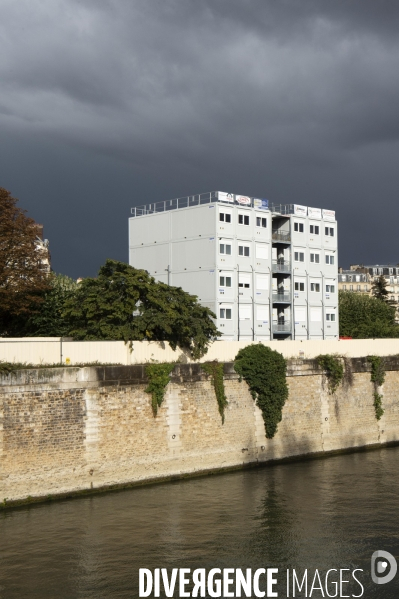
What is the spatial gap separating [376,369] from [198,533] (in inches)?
916

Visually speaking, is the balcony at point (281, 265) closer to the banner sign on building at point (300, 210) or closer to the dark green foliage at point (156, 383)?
the banner sign on building at point (300, 210)

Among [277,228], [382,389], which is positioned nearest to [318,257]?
[277,228]

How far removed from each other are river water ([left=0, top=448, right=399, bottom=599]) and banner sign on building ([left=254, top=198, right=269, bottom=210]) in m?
46.9

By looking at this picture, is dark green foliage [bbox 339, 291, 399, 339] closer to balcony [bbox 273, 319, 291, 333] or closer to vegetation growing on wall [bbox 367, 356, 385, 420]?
balcony [bbox 273, 319, 291, 333]

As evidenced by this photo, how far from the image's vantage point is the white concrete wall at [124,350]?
30297 mm

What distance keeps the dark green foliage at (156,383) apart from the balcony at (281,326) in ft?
154

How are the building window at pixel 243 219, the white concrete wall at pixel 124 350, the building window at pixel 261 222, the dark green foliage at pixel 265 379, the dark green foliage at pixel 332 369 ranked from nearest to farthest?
Answer: 1. the white concrete wall at pixel 124 350
2. the dark green foliage at pixel 265 379
3. the dark green foliage at pixel 332 369
4. the building window at pixel 243 219
5. the building window at pixel 261 222

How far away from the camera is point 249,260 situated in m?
76.7

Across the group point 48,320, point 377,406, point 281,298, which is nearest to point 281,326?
point 281,298

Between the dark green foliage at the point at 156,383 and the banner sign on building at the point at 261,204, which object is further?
the banner sign on building at the point at 261,204

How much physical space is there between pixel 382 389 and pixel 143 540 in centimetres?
2583

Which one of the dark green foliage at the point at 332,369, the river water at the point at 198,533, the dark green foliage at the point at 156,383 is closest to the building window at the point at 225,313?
the dark green foliage at the point at 332,369

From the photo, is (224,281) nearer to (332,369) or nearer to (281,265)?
(281,265)

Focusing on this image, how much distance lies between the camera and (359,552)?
23266mm
